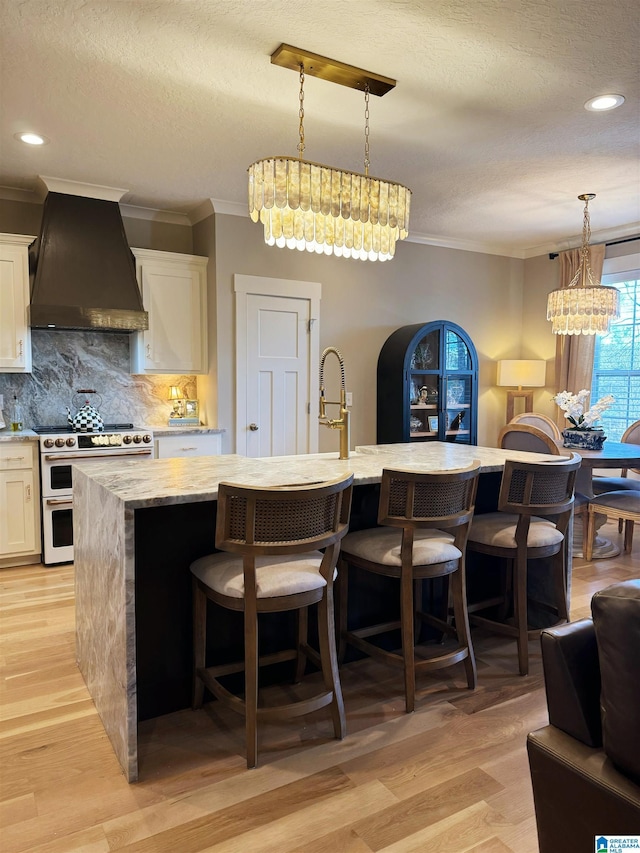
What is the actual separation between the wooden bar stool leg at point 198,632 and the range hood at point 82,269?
2699 millimetres

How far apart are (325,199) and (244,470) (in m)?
1.21

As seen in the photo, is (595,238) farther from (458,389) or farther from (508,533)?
(508,533)

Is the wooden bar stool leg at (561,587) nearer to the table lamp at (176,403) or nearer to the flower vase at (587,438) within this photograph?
the flower vase at (587,438)

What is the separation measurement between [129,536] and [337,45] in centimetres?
220

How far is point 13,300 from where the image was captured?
162 inches

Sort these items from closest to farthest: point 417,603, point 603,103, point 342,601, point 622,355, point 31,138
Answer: point 342,601 < point 417,603 < point 603,103 < point 31,138 < point 622,355

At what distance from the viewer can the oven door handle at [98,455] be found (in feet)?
13.2

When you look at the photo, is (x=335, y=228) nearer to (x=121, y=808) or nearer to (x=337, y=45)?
(x=337, y=45)

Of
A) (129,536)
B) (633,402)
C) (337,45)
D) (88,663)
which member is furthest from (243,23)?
(633,402)

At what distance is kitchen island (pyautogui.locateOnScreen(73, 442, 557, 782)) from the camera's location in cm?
190

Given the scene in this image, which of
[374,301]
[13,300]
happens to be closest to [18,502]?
[13,300]

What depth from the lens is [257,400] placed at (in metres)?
4.86

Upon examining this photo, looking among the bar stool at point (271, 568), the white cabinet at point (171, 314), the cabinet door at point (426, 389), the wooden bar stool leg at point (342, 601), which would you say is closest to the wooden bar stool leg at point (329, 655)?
the bar stool at point (271, 568)

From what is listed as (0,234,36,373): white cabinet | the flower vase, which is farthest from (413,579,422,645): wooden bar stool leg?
(0,234,36,373): white cabinet
